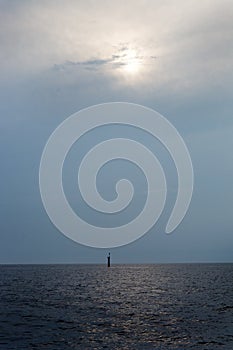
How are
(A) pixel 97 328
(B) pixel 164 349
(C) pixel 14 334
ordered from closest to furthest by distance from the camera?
(B) pixel 164 349, (C) pixel 14 334, (A) pixel 97 328

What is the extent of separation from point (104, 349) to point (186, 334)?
Result: 30.2 feet

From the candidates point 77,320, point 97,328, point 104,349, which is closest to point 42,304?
point 77,320

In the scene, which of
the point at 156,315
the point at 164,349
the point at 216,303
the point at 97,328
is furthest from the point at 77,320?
the point at 216,303

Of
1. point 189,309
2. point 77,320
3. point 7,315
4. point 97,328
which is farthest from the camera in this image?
point 189,309

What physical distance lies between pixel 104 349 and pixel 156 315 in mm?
19256

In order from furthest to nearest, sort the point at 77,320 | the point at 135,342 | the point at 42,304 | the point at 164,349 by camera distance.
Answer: the point at 42,304
the point at 77,320
the point at 135,342
the point at 164,349

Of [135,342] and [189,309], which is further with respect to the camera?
[189,309]

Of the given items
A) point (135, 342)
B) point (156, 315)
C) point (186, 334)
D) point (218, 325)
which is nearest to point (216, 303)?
point (156, 315)

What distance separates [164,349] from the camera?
34.5m

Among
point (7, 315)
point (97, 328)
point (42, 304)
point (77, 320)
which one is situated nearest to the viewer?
point (97, 328)

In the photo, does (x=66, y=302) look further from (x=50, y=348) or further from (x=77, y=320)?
(x=50, y=348)

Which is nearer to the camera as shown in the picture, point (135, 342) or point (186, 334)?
point (135, 342)

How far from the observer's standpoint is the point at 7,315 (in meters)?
52.3

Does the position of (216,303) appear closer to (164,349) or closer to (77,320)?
(77,320)
